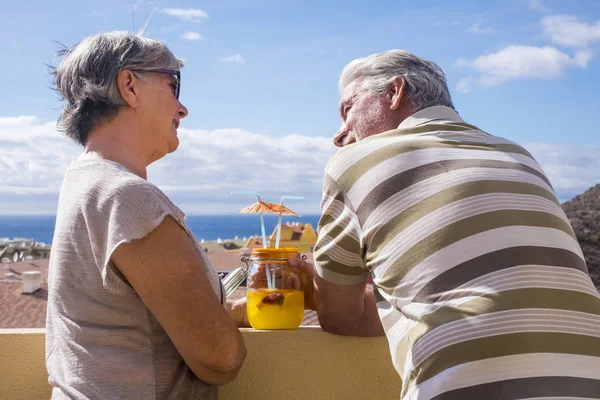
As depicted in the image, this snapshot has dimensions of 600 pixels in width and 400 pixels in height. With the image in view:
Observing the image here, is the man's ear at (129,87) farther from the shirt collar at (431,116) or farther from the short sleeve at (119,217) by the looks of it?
the shirt collar at (431,116)

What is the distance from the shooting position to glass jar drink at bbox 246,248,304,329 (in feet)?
7.33

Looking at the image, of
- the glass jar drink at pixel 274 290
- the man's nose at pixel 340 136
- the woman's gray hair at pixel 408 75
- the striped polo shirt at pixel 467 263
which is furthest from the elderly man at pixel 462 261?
the man's nose at pixel 340 136

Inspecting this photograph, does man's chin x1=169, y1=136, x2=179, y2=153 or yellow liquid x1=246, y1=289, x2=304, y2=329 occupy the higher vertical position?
man's chin x1=169, y1=136, x2=179, y2=153

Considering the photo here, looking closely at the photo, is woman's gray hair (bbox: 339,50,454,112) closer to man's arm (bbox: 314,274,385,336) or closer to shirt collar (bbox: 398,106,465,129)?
shirt collar (bbox: 398,106,465,129)

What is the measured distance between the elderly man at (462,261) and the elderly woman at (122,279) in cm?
40

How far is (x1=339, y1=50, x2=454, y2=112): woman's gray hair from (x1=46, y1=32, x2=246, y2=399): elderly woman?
678 mm

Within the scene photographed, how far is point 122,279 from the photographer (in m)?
1.80

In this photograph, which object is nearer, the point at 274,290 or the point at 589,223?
the point at 274,290

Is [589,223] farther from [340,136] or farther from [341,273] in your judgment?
[341,273]

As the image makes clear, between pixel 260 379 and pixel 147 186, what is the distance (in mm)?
755

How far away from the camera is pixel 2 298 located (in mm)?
19500

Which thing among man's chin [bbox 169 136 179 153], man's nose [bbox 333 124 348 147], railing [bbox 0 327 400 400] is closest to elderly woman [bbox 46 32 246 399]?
man's chin [bbox 169 136 179 153]

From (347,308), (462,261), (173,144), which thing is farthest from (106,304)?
(462,261)

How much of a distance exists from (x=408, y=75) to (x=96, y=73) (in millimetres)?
888
